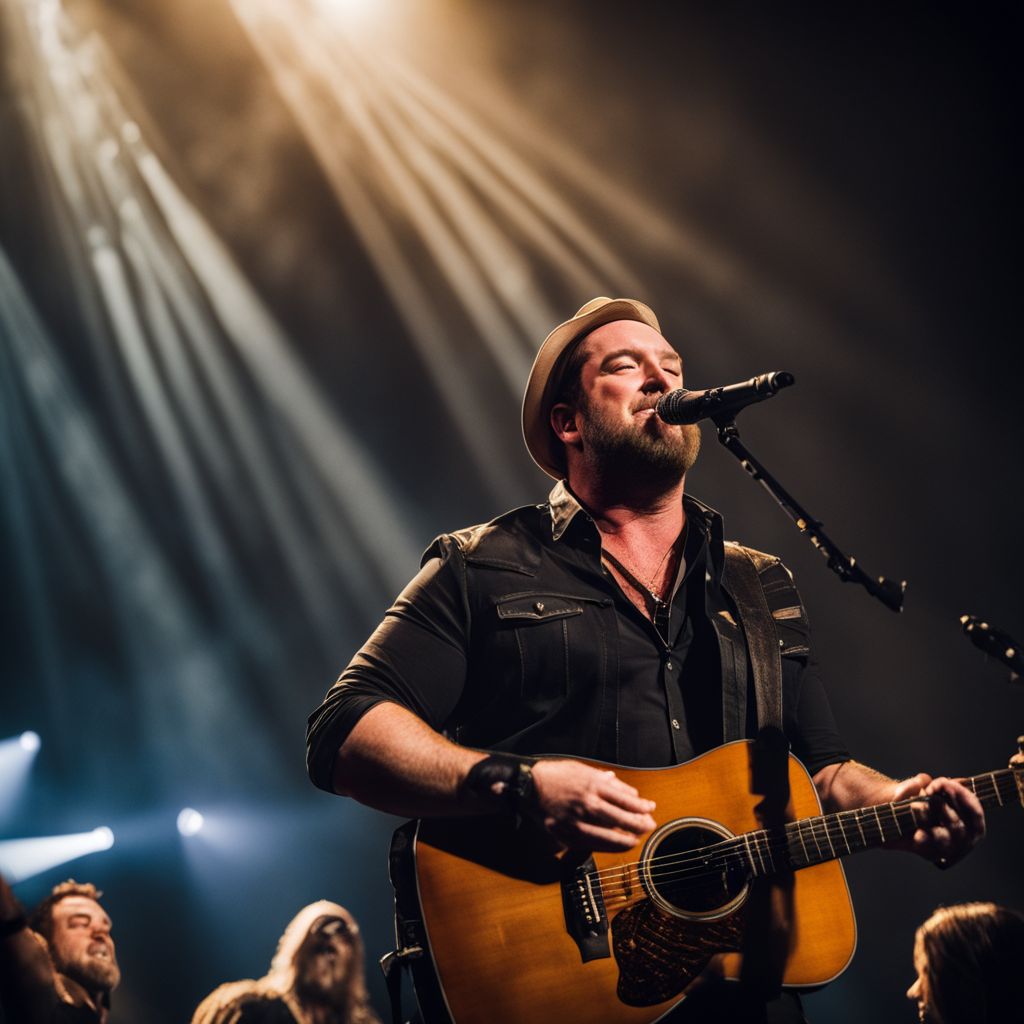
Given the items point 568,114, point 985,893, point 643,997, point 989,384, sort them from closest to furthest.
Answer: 1. point 643,997
2. point 985,893
3. point 989,384
4. point 568,114

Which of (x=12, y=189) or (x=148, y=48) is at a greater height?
(x=148, y=48)

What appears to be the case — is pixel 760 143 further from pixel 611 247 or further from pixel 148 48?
pixel 148 48

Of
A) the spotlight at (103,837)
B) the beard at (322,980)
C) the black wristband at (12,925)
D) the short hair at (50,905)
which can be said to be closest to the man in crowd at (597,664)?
the black wristband at (12,925)

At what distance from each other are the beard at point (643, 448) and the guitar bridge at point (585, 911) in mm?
1380

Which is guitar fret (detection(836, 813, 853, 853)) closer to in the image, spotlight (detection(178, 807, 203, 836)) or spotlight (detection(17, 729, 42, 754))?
spotlight (detection(178, 807, 203, 836))

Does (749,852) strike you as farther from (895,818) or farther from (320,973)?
(320,973)

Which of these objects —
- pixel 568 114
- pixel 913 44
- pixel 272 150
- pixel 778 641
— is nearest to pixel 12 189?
pixel 272 150

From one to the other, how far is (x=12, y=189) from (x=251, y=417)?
311cm

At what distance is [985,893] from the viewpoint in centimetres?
595

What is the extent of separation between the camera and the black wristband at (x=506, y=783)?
220cm

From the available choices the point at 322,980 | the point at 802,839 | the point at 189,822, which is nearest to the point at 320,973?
the point at 322,980

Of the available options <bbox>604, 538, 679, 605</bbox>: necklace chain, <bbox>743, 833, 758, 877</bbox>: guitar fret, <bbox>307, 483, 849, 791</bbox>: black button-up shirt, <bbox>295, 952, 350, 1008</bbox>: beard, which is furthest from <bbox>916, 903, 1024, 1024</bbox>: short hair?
<bbox>295, 952, 350, 1008</bbox>: beard

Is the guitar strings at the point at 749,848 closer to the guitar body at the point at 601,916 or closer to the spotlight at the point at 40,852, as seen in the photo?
the guitar body at the point at 601,916

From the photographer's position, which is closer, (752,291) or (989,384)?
(989,384)
